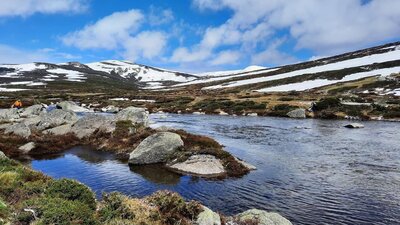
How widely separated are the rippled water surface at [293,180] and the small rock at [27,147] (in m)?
3.50

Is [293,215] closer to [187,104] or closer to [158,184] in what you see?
[158,184]

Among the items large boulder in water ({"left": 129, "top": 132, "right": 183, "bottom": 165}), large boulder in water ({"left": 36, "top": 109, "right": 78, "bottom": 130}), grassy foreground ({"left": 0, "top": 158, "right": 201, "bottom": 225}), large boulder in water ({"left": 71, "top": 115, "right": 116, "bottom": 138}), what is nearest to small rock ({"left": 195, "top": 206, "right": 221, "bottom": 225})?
grassy foreground ({"left": 0, "top": 158, "right": 201, "bottom": 225})

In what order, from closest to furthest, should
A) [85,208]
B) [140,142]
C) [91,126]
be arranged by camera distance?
1. [85,208]
2. [140,142]
3. [91,126]

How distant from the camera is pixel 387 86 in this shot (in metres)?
106

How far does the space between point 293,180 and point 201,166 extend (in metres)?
6.37

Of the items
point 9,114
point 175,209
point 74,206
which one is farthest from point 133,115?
point 74,206

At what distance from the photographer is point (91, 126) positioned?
40.9 meters

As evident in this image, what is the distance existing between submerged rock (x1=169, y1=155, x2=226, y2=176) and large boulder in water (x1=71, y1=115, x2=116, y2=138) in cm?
1444

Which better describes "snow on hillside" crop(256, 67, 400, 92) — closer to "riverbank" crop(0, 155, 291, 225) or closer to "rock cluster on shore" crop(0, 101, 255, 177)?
"rock cluster on shore" crop(0, 101, 255, 177)

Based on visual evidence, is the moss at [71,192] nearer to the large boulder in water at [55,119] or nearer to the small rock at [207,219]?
the small rock at [207,219]

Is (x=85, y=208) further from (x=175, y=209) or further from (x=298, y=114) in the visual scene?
(x=298, y=114)

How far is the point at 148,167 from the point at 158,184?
4635 millimetres

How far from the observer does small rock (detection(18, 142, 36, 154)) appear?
33.4 m

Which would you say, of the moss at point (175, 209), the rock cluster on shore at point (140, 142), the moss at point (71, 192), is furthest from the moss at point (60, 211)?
the rock cluster on shore at point (140, 142)
